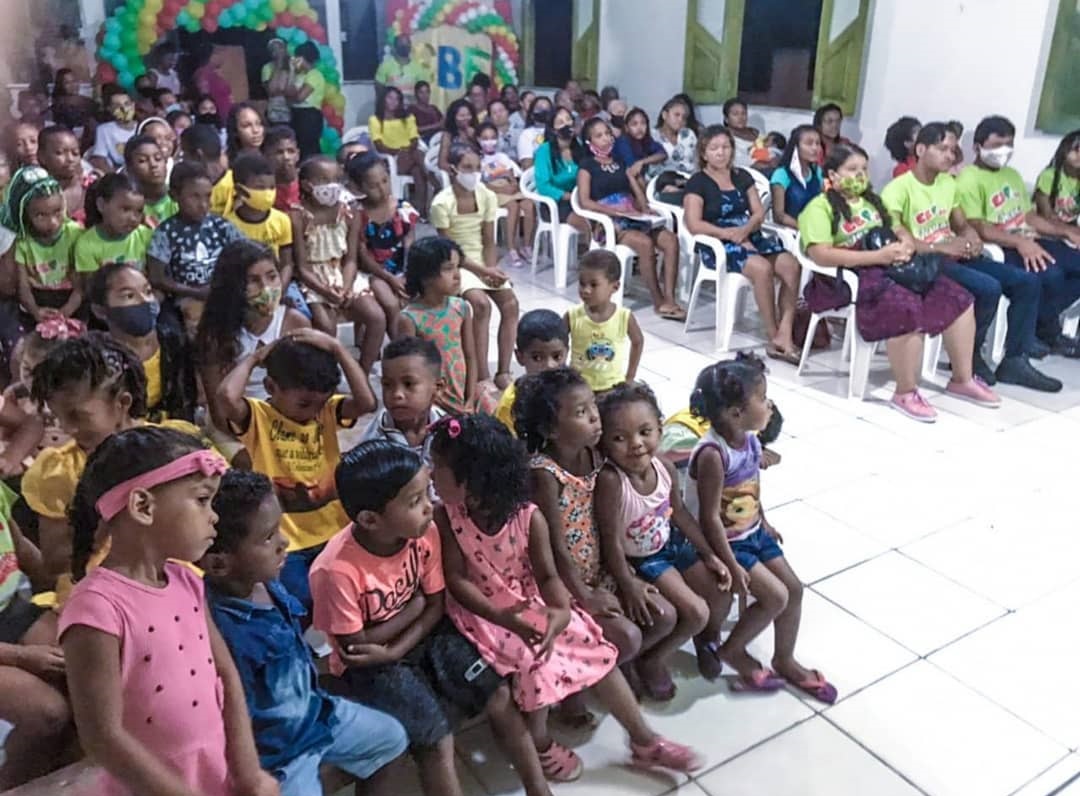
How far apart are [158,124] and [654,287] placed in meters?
2.53

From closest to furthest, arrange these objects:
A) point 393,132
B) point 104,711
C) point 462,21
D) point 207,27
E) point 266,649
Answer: point 104,711 < point 266,649 < point 393,132 < point 207,27 < point 462,21

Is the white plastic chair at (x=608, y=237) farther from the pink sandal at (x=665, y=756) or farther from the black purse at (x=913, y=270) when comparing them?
the pink sandal at (x=665, y=756)

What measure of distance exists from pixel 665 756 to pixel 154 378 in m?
1.62

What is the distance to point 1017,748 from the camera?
1.94m

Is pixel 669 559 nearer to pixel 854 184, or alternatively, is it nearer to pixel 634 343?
pixel 634 343

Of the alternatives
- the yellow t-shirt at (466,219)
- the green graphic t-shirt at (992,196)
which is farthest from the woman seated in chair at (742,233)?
the yellow t-shirt at (466,219)

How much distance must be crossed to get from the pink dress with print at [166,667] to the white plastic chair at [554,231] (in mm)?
4278

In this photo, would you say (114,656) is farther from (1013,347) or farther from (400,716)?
(1013,347)

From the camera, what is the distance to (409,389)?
2123 mm

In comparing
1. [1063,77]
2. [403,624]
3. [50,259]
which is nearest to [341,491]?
[403,624]

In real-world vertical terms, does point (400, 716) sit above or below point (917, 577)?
above

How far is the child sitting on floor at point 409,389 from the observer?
2117 mm

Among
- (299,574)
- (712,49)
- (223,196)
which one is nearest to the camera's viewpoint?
(299,574)

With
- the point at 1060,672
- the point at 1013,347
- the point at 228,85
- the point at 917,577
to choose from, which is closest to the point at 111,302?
the point at 917,577
